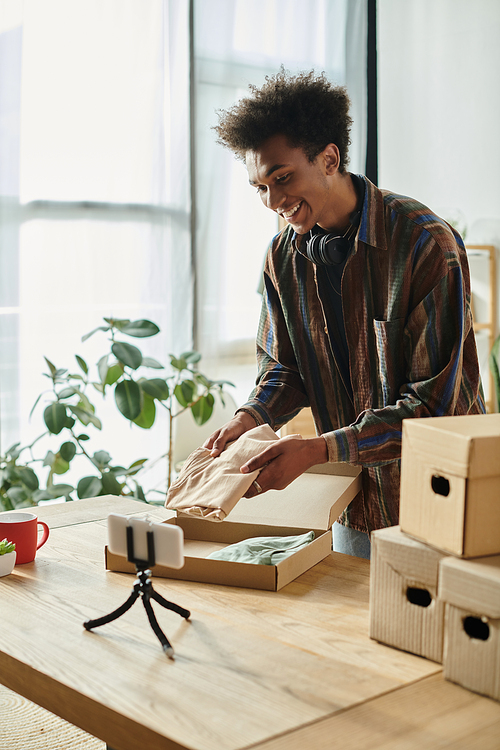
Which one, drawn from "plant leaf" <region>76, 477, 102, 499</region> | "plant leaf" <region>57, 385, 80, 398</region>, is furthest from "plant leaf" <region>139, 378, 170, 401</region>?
"plant leaf" <region>76, 477, 102, 499</region>

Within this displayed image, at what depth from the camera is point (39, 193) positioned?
10.1ft

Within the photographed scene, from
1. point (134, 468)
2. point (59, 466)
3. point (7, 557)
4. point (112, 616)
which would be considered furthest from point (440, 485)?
point (134, 468)

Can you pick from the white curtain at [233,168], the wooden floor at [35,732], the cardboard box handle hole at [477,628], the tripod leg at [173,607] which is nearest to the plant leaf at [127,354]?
the white curtain at [233,168]

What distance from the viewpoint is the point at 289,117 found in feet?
5.01

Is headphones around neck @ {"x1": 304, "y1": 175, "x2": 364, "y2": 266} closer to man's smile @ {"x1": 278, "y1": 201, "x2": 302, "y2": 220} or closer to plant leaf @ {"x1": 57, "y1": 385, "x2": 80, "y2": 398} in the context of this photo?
man's smile @ {"x1": 278, "y1": 201, "x2": 302, "y2": 220}

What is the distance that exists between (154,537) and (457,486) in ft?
1.25

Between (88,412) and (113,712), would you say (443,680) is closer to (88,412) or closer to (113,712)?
(113,712)

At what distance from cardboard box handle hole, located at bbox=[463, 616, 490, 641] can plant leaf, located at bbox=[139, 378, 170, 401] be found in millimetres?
2002

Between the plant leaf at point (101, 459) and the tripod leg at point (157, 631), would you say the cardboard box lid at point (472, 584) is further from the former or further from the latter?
the plant leaf at point (101, 459)

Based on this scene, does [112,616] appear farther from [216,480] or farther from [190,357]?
[190,357]

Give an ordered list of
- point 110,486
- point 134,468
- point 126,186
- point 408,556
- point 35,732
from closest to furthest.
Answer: point 408,556 < point 35,732 < point 110,486 < point 134,468 < point 126,186

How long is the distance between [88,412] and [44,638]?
1815 mm

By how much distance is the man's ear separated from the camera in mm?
1571

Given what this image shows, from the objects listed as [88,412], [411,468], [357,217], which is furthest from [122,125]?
[411,468]
